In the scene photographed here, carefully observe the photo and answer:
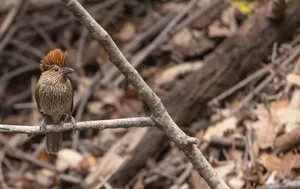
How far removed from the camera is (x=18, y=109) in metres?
7.30

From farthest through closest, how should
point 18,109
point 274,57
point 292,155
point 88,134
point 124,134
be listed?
1. point 18,109
2. point 88,134
3. point 124,134
4. point 274,57
5. point 292,155

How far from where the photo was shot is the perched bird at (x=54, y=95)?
12.7 ft

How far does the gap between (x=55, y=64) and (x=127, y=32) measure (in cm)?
371

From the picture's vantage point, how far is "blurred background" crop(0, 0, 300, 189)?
504 cm

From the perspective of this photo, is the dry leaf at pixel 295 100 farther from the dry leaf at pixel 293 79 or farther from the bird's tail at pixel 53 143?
the bird's tail at pixel 53 143

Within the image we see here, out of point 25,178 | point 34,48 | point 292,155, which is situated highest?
point 34,48

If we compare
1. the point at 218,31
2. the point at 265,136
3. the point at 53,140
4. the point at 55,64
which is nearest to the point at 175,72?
the point at 218,31

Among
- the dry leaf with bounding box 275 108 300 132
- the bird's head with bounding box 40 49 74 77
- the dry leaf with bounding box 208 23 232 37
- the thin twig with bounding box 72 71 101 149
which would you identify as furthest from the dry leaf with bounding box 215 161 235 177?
the thin twig with bounding box 72 71 101 149

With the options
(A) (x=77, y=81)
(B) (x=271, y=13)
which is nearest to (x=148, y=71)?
(A) (x=77, y=81)

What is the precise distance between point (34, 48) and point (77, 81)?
1.12 metres

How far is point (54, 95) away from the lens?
404 cm

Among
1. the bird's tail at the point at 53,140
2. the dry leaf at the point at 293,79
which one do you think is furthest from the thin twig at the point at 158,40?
the bird's tail at the point at 53,140

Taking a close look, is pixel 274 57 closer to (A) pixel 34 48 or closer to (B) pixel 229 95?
(B) pixel 229 95

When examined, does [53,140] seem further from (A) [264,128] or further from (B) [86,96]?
(B) [86,96]
